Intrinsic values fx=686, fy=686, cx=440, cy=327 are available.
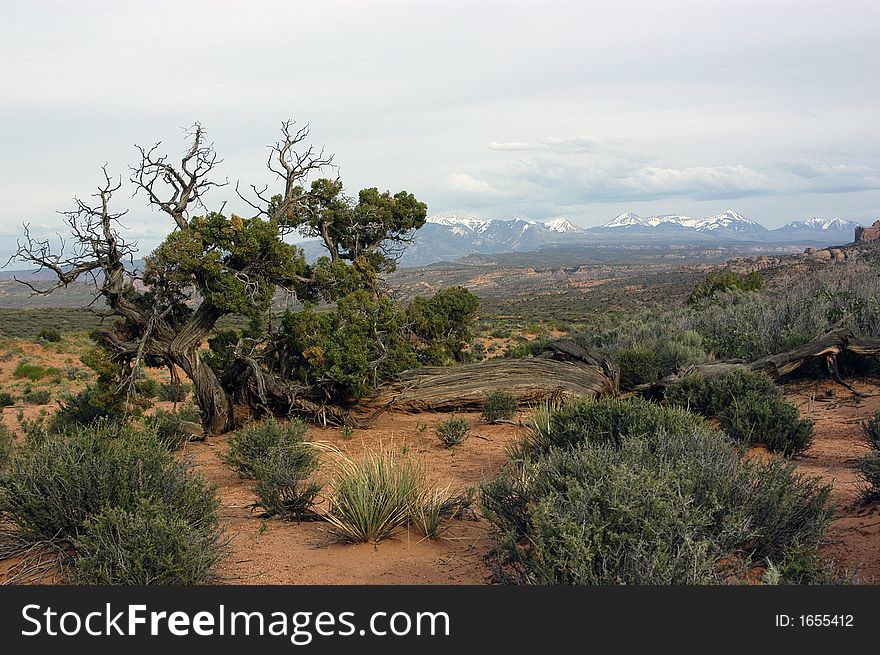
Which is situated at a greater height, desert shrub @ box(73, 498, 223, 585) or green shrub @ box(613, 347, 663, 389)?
desert shrub @ box(73, 498, 223, 585)

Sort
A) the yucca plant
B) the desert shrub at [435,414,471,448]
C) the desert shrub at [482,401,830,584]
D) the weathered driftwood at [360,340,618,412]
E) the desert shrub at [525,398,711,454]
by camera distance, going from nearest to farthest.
→ the desert shrub at [482,401,830,584] < the yucca plant < the desert shrub at [525,398,711,454] < the desert shrub at [435,414,471,448] < the weathered driftwood at [360,340,618,412]

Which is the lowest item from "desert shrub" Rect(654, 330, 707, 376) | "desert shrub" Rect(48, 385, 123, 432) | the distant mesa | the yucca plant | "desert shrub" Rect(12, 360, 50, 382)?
"desert shrub" Rect(12, 360, 50, 382)

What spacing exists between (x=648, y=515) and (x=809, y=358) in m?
10.4

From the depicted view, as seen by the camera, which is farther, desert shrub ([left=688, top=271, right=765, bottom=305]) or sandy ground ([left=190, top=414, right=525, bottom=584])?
desert shrub ([left=688, top=271, right=765, bottom=305])

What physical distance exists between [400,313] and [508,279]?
129276 millimetres

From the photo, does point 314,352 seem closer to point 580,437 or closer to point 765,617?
point 580,437

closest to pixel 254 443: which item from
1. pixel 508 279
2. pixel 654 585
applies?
pixel 654 585

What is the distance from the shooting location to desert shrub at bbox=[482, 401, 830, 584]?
12.0 ft

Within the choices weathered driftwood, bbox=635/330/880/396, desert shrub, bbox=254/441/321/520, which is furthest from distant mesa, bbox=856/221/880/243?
desert shrub, bbox=254/441/321/520

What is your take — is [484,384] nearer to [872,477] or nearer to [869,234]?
[872,477]

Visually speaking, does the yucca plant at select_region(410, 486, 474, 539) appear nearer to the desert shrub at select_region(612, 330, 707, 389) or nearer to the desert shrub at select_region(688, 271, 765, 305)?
the desert shrub at select_region(612, 330, 707, 389)

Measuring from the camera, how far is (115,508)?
14.9ft

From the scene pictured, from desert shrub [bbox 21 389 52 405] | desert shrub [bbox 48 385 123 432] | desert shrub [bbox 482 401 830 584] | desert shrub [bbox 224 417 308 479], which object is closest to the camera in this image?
desert shrub [bbox 482 401 830 584]

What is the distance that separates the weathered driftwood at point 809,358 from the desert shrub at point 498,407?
2.63 m
